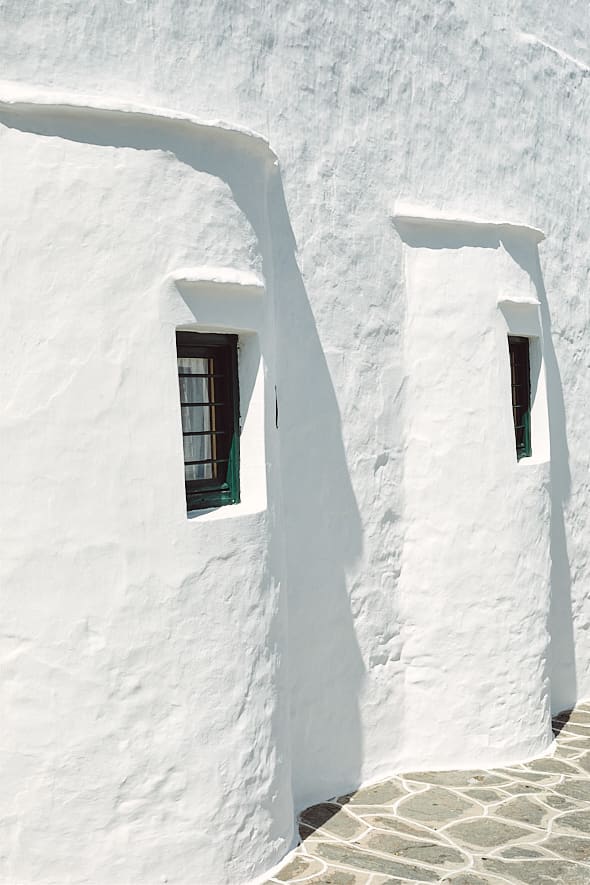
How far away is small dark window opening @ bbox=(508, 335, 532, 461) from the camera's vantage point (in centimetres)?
848

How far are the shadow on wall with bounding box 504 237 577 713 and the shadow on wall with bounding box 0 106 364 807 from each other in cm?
271

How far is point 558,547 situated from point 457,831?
11.1ft

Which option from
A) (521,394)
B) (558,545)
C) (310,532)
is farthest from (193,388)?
(558,545)

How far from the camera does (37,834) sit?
16.5 ft

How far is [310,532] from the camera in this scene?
6.84 metres

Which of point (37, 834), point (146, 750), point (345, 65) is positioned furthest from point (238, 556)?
point (345, 65)

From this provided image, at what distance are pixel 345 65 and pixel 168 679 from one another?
4.39 metres

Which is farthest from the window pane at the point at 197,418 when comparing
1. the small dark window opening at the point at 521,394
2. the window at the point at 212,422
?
the small dark window opening at the point at 521,394

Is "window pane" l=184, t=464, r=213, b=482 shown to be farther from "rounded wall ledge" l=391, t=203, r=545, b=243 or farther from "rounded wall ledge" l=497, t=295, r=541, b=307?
"rounded wall ledge" l=497, t=295, r=541, b=307

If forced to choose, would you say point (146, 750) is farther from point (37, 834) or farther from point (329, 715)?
point (329, 715)

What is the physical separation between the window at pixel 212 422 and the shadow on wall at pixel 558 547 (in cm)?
389

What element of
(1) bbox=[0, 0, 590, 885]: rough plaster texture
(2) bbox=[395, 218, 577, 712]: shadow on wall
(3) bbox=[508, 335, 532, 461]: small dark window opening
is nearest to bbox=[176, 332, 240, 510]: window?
(1) bbox=[0, 0, 590, 885]: rough plaster texture

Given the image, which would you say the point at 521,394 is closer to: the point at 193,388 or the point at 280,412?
the point at 280,412

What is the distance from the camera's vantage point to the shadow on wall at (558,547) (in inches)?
357
